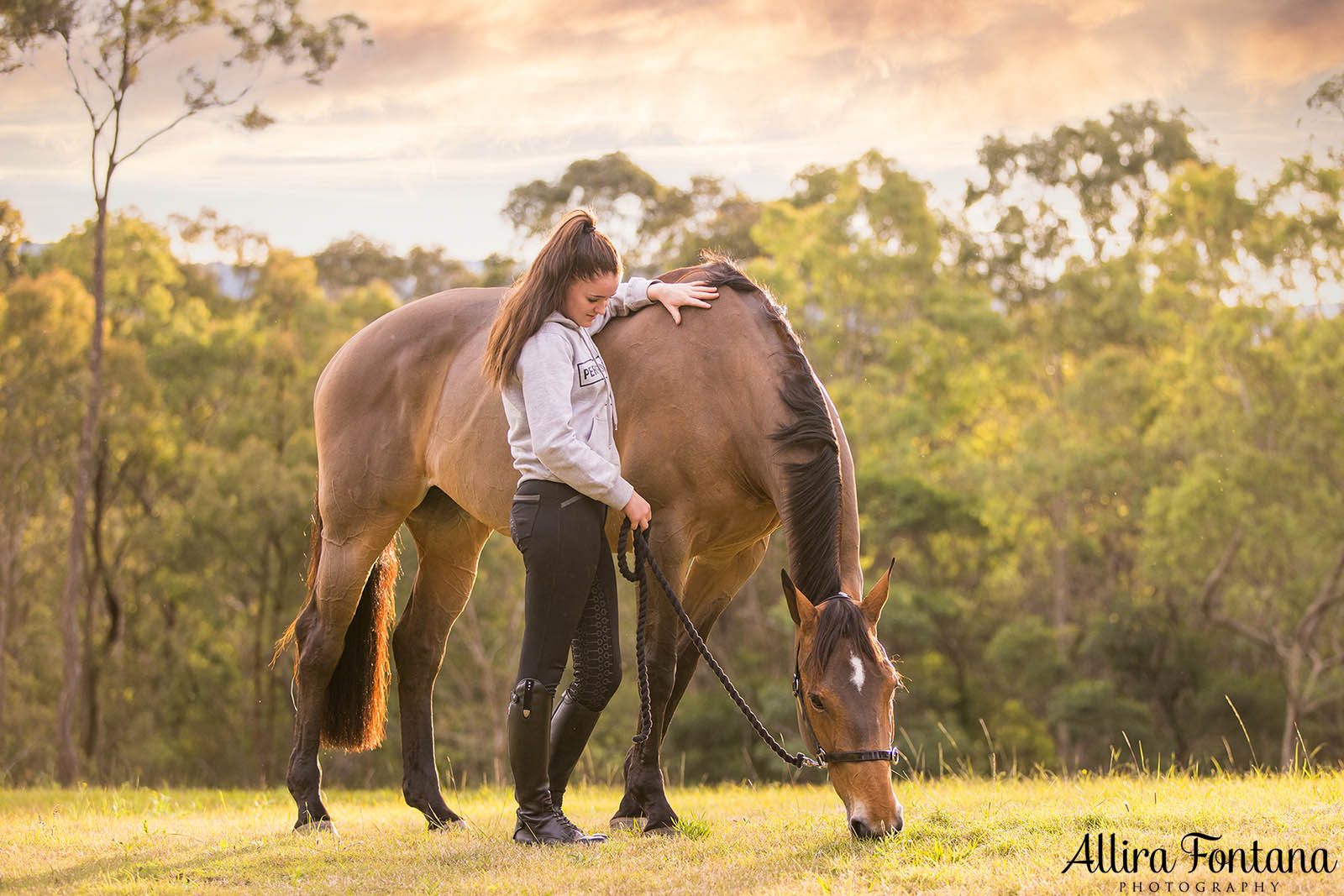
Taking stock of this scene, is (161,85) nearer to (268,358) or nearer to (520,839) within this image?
(268,358)

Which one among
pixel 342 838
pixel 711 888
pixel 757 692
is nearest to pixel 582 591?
pixel 711 888

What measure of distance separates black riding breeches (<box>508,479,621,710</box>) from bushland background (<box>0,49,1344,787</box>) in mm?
20435

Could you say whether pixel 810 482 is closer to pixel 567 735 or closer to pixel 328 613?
pixel 567 735

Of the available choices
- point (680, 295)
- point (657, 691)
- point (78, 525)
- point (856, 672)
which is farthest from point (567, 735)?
point (78, 525)

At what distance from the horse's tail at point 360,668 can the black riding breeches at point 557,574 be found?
6.64ft

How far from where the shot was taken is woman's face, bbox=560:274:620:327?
4.39m

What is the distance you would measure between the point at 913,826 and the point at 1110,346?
30499mm

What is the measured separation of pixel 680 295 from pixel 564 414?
3.78 ft

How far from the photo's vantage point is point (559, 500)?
13.8 feet

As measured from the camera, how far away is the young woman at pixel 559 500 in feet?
13.7

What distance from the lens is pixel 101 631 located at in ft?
97.0

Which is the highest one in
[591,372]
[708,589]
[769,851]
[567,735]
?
[591,372]

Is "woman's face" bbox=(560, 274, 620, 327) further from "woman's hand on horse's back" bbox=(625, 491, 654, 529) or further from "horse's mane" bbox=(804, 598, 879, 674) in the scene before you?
"horse's mane" bbox=(804, 598, 879, 674)

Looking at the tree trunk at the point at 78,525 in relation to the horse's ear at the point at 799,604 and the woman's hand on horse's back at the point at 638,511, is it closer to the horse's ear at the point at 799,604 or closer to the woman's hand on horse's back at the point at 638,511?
the woman's hand on horse's back at the point at 638,511
